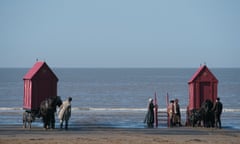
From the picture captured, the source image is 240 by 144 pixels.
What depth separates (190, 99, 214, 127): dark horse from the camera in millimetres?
34906

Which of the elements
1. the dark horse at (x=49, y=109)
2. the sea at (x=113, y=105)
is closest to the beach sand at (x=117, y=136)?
the dark horse at (x=49, y=109)

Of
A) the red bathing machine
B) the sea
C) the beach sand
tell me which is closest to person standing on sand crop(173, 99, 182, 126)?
the sea

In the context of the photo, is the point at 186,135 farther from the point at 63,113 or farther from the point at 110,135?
the point at 63,113

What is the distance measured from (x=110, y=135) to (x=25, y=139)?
380 cm

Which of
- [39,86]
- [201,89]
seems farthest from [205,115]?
[39,86]

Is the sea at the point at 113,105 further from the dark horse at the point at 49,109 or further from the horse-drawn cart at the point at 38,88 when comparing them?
the dark horse at the point at 49,109

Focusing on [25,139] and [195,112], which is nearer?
[25,139]

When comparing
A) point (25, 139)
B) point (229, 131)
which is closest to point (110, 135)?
point (25, 139)

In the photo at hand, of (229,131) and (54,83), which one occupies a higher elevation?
(54,83)

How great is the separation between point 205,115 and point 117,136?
6581mm

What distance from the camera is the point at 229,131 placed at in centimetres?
3350

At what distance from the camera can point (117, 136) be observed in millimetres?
29906

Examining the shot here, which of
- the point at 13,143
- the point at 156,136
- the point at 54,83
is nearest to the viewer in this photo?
the point at 13,143

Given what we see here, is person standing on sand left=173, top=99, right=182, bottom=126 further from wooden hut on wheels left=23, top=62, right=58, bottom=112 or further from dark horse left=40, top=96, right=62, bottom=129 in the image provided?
dark horse left=40, top=96, right=62, bottom=129
